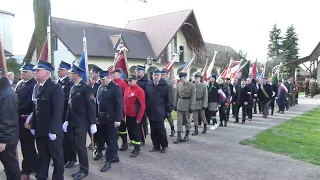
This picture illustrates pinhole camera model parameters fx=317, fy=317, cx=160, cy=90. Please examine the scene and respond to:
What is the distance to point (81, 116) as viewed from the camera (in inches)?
235

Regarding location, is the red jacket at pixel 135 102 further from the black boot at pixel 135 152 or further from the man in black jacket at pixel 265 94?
the man in black jacket at pixel 265 94

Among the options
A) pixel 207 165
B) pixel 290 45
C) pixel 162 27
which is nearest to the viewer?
pixel 207 165

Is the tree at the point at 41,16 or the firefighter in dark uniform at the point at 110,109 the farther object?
the tree at the point at 41,16

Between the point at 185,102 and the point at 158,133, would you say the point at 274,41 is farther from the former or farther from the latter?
the point at 158,133

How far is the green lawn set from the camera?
8236 millimetres

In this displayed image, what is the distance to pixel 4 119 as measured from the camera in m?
4.60

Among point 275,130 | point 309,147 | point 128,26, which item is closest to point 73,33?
point 128,26

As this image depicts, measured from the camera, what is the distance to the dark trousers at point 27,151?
233 inches

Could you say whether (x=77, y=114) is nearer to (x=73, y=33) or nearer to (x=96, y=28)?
(x=73, y=33)

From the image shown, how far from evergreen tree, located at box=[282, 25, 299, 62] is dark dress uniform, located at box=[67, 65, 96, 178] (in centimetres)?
5700

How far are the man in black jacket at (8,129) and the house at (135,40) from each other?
22566 millimetres

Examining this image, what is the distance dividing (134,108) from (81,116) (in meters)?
1.76

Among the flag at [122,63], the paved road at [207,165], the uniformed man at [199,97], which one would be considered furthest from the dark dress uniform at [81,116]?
the uniformed man at [199,97]

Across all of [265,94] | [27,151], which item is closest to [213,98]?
[265,94]
